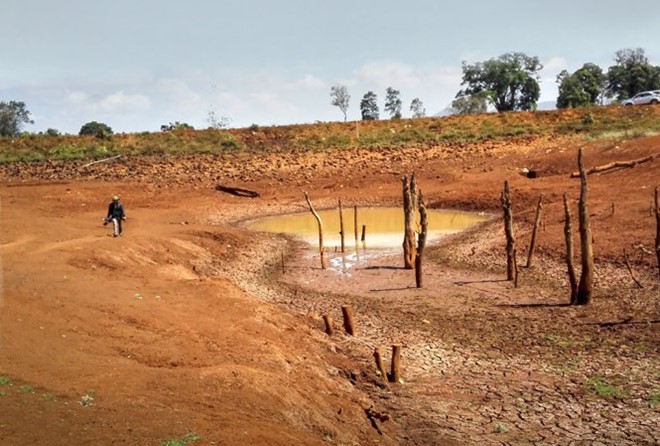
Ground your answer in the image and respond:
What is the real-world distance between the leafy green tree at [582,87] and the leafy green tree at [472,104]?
7.23m

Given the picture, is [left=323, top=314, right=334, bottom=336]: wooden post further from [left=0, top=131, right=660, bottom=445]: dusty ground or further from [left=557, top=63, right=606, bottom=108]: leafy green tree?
[left=557, top=63, right=606, bottom=108]: leafy green tree

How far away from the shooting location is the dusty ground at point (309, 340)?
29.1ft

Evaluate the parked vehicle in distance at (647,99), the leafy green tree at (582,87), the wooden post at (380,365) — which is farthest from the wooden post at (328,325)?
the leafy green tree at (582,87)

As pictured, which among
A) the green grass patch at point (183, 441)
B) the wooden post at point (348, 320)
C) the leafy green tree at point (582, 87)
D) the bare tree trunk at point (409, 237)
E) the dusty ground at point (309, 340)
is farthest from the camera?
the leafy green tree at point (582, 87)

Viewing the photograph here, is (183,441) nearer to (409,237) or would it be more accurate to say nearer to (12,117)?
(409,237)

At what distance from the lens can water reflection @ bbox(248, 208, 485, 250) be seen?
2852 centimetres

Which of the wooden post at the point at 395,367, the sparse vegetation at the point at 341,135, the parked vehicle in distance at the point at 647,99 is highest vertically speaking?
→ the parked vehicle in distance at the point at 647,99

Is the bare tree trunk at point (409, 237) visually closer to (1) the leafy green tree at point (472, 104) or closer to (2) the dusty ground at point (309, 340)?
(2) the dusty ground at point (309, 340)

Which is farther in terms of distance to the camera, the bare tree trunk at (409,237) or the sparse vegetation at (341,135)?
the sparse vegetation at (341,135)

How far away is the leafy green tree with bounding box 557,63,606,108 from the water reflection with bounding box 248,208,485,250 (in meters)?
36.3

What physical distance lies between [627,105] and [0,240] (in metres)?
46.2

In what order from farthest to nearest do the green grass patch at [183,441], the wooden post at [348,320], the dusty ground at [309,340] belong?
the wooden post at [348,320] < the dusty ground at [309,340] < the green grass patch at [183,441]

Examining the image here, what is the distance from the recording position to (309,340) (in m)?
13.5

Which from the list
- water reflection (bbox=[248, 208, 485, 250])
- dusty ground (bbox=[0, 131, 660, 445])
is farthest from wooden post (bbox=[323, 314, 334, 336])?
water reflection (bbox=[248, 208, 485, 250])
